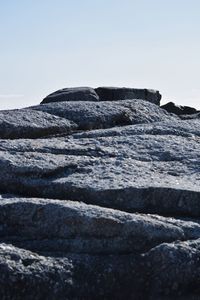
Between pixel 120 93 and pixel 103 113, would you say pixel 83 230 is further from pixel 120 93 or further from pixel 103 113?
pixel 120 93

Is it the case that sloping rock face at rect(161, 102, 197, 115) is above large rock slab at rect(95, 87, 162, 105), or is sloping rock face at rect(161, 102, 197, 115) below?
below

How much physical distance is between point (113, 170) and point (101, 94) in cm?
2205

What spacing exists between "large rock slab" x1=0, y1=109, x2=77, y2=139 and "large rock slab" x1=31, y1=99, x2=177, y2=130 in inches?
15.8

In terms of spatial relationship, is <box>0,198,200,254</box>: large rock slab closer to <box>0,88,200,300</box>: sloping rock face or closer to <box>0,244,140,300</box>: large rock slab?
<box>0,88,200,300</box>: sloping rock face

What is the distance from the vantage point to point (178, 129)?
49.3 ft

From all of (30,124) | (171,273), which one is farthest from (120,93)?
(171,273)

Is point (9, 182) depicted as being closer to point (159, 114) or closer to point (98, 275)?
point (98, 275)

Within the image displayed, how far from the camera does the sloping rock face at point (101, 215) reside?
9.00 m

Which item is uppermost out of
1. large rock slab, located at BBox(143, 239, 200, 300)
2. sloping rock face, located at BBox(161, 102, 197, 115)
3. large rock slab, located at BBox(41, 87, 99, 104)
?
large rock slab, located at BBox(41, 87, 99, 104)

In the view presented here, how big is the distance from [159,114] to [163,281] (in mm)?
9141

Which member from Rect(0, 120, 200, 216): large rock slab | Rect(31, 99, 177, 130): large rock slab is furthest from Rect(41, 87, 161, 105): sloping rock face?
Rect(0, 120, 200, 216): large rock slab

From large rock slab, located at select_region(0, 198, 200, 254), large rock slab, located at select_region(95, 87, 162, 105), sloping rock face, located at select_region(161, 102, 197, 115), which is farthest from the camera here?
sloping rock face, located at select_region(161, 102, 197, 115)

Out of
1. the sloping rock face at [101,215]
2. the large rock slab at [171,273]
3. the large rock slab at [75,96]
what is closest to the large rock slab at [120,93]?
the large rock slab at [75,96]

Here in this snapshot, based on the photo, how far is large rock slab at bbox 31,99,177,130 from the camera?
52.7ft
